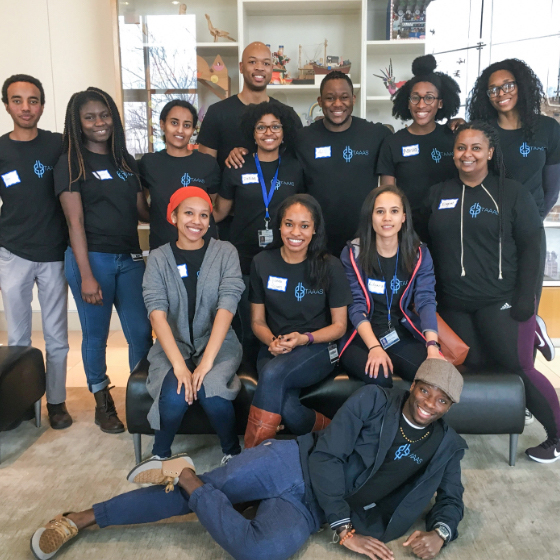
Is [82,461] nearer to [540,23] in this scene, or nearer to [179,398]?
[179,398]

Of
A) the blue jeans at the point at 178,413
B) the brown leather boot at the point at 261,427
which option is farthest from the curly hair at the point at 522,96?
the blue jeans at the point at 178,413

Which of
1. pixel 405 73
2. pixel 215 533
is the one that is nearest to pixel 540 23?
pixel 405 73

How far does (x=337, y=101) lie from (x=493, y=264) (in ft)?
3.74

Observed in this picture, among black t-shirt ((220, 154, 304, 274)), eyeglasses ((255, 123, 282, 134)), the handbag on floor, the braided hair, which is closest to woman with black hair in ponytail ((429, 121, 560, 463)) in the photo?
the handbag on floor

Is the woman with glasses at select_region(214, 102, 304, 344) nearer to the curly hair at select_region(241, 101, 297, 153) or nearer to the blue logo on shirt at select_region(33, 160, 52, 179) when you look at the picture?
the curly hair at select_region(241, 101, 297, 153)

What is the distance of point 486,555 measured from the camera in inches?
75.6

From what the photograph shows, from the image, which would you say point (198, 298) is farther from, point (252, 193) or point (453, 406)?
point (453, 406)

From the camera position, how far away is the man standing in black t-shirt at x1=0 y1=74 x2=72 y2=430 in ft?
8.85

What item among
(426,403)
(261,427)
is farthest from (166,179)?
(426,403)

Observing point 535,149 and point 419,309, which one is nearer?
point 419,309

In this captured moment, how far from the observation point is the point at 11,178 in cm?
269

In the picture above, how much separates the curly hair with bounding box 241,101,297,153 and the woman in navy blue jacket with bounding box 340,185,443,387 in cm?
65

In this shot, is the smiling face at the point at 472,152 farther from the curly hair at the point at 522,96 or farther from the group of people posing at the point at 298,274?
the curly hair at the point at 522,96

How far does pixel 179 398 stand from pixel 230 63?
9.65ft
